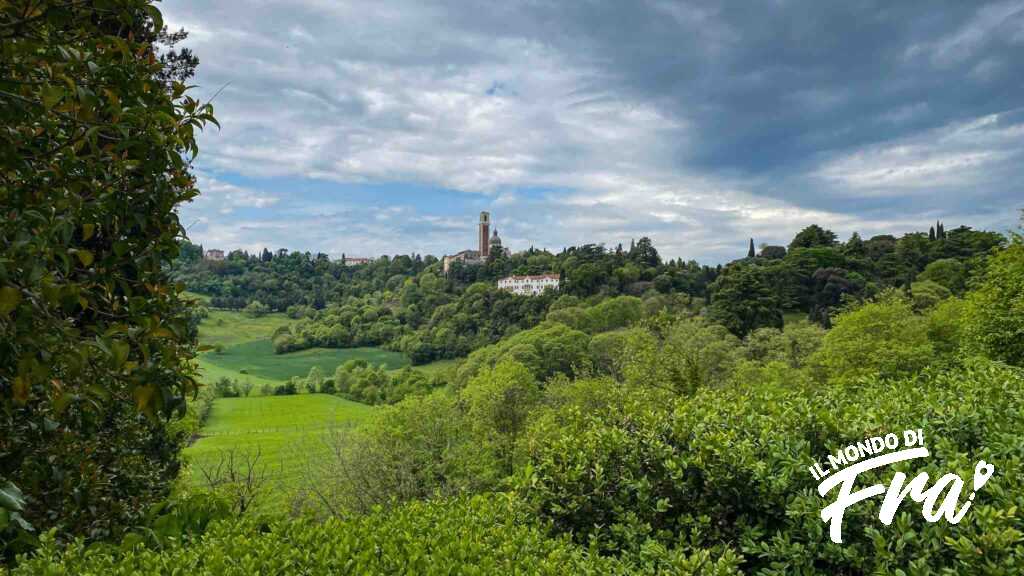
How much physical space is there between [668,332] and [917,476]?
132 feet

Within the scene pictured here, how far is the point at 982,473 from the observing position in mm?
3887

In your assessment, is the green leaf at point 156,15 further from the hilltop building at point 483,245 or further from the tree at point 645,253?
the hilltop building at point 483,245

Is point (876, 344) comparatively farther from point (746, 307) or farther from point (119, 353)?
point (119, 353)

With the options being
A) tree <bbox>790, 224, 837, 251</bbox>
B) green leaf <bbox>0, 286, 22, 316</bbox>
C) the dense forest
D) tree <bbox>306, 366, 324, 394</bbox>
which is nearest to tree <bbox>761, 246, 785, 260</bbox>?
the dense forest

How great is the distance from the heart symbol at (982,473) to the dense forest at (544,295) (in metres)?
33.4

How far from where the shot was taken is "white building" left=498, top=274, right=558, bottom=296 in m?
110

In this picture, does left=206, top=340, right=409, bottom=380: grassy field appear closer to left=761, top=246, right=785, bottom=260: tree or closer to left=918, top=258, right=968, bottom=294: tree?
left=761, top=246, right=785, bottom=260: tree

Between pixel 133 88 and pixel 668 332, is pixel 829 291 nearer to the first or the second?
pixel 668 332

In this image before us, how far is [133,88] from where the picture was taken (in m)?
2.43

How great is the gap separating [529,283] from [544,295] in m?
18.5

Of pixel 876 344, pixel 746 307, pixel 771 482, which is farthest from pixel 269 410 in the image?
pixel 771 482

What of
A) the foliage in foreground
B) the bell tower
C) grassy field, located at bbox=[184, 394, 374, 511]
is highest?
the bell tower

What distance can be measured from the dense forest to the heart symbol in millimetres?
33443

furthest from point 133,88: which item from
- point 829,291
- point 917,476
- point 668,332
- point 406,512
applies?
point 829,291
